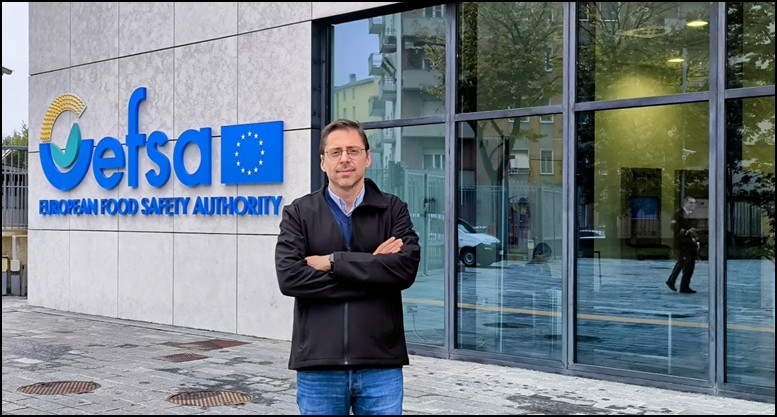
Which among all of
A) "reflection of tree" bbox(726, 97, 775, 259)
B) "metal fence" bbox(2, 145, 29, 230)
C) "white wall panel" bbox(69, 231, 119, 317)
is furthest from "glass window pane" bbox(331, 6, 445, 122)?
"metal fence" bbox(2, 145, 29, 230)

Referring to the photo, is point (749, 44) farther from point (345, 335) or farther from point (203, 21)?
point (203, 21)

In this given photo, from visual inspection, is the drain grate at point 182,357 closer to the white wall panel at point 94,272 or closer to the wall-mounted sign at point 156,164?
the wall-mounted sign at point 156,164

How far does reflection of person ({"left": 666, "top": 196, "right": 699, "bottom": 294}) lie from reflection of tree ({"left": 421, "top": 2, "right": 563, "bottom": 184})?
1.71 meters

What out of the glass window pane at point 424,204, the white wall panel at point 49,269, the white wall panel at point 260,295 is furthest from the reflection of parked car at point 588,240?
the white wall panel at point 49,269

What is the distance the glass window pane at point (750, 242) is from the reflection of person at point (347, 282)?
4616 mm

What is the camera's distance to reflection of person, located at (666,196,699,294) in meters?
7.89

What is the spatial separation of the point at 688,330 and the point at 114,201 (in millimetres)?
8743

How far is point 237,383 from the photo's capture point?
8164 mm

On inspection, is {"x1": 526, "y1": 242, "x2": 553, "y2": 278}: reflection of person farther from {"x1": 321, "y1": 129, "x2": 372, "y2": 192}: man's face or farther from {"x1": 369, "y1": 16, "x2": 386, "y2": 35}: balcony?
{"x1": 321, "y1": 129, "x2": 372, "y2": 192}: man's face

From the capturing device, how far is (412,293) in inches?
399

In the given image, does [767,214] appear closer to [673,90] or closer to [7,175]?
[673,90]

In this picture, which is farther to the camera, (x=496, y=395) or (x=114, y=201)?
(x=114, y=201)

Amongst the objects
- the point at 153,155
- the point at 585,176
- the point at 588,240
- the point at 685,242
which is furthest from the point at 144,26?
the point at 685,242

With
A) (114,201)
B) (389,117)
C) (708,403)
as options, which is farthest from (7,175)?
(708,403)
